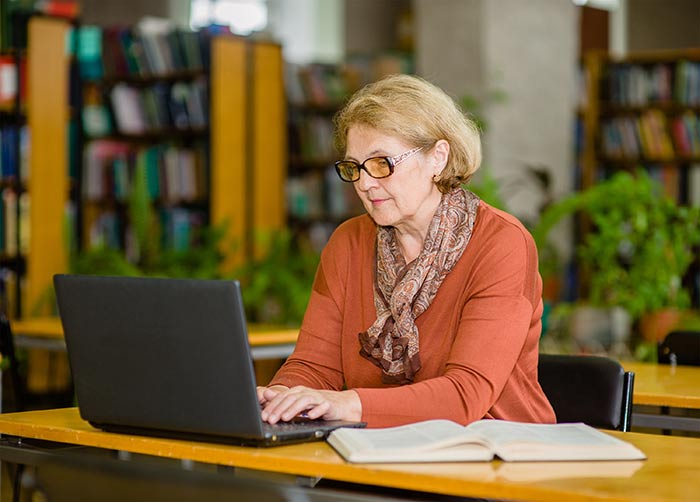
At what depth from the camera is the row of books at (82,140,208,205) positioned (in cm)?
741

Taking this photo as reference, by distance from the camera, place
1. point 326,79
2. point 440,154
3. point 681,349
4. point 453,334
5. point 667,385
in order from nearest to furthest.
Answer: point 453,334 < point 440,154 < point 667,385 < point 681,349 < point 326,79

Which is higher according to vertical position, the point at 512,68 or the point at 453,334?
the point at 512,68

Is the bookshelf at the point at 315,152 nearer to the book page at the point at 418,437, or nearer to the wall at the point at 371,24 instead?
the wall at the point at 371,24

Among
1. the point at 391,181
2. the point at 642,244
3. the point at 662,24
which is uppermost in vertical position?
the point at 662,24

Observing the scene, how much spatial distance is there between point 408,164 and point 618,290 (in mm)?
3309

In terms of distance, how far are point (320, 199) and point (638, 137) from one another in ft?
7.86

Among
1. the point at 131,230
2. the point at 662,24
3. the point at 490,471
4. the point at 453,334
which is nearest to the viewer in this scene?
the point at 490,471

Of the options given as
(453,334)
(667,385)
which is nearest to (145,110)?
(667,385)

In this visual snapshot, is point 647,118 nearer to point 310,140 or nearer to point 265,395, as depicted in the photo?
point 310,140

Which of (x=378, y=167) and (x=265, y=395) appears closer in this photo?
(x=265, y=395)

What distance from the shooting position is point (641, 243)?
5.34 meters

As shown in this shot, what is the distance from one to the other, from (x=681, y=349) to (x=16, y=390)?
1.85 meters

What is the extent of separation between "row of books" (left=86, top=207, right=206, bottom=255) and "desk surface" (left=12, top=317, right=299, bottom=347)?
2253mm

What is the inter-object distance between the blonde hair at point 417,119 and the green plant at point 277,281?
3.71 m
